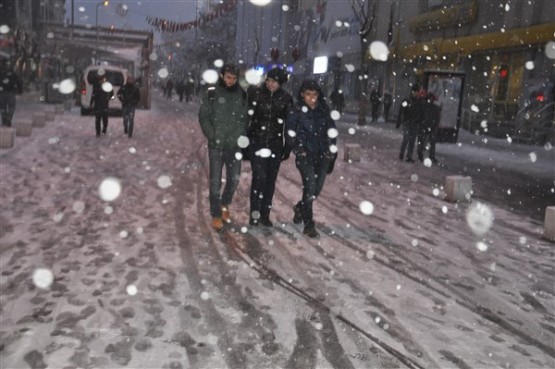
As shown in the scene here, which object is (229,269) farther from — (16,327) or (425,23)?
(425,23)

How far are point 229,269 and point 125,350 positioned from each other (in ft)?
5.58

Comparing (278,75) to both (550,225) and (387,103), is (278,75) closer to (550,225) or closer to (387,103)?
(550,225)

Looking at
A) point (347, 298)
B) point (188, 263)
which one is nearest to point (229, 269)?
point (188, 263)

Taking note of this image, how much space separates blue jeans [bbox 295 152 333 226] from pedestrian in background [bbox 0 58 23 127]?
12111mm

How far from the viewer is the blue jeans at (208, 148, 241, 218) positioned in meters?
6.22

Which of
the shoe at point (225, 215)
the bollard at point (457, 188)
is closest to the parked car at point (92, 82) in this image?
the bollard at point (457, 188)

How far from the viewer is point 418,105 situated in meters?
13.1

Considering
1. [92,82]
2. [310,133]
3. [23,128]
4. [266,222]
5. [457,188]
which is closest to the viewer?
[310,133]

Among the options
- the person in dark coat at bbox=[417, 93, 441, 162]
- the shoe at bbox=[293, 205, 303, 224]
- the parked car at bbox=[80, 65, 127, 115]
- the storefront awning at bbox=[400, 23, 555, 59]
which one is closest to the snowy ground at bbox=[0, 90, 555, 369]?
the shoe at bbox=[293, 205, 303, 224]

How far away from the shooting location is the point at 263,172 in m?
6.26

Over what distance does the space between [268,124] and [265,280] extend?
6.23 ft

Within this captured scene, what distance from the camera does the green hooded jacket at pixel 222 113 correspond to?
6000 millimetres

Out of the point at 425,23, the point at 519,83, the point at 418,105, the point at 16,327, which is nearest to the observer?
the point at 16,327

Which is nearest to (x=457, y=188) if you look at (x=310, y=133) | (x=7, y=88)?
(x=310, y=133)
